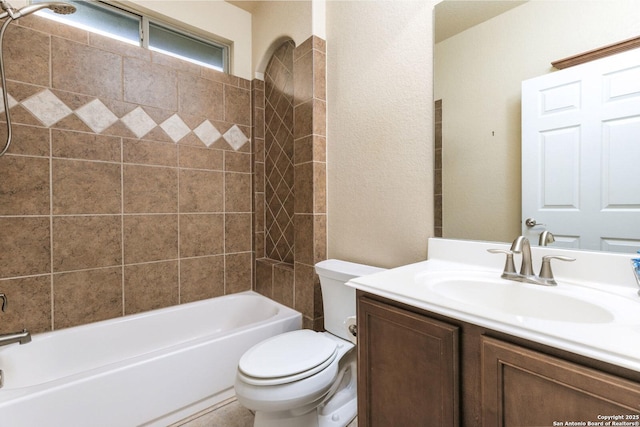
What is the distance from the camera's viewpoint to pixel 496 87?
3.77 feet

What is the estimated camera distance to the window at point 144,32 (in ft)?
5.95

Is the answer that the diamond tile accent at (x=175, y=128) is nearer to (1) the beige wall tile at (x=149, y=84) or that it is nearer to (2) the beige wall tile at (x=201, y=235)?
(1) the beige wall tile at (x=149, y=84)

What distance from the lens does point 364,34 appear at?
→ 161 centimetres

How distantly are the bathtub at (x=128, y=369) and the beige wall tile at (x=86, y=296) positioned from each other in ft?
0.23

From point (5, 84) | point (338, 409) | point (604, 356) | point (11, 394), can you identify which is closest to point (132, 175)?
point (5, 84)

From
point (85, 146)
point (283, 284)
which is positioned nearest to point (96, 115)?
point (85, 146)

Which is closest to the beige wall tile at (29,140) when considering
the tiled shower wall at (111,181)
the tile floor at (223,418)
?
the tiled shower wall at (111,181)

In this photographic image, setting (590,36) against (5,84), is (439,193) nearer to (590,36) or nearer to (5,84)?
(590,36)

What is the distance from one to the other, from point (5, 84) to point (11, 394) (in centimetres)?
147

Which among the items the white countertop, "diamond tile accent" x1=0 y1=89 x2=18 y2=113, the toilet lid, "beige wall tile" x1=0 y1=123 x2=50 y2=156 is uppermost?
"diamond tile accent" x1=0 y1=89 x2=18 y2=113

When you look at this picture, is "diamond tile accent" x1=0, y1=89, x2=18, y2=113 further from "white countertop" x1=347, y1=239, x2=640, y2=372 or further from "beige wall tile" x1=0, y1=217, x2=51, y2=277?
"white countertop" x1=347, y1=239, x2=640, y2=372

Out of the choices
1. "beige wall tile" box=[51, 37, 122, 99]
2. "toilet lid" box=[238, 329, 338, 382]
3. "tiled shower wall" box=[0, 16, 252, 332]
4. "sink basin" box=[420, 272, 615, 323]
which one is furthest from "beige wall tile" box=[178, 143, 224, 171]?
"sink basin" box=[420, 272, 615, 323]

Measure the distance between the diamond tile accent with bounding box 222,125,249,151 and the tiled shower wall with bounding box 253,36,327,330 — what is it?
110 mm

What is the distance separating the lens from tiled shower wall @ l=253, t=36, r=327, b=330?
1.84 m
